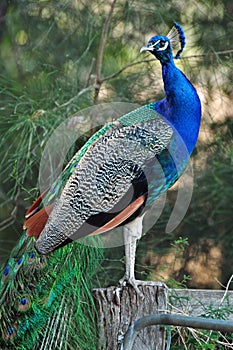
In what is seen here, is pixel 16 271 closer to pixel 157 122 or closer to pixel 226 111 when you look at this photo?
pixel 157 122

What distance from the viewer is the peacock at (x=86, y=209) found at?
1556 mm

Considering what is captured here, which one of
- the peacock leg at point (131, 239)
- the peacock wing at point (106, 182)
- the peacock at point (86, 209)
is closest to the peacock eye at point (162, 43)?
the peacock at point (86, 209)

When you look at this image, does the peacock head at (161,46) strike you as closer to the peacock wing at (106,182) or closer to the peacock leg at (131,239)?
the peacock wing at (106,182)

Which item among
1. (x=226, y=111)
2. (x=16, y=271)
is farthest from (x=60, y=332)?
(x=226, y=111)

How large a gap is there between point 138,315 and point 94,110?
3.70 ft

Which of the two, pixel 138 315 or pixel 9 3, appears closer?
pixel 138 315

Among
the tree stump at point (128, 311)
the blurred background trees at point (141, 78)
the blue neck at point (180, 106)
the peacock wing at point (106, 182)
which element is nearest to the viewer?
the tree stump at point (128, 311)

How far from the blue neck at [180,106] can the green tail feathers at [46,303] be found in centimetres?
37

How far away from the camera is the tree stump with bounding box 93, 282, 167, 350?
1369 mm

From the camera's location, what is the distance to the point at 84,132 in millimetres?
2332

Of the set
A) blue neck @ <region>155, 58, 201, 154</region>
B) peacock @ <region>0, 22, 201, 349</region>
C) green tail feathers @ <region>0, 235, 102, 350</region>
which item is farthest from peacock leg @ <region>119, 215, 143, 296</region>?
blue neck @ <region>155, 58, 201, 154</region>

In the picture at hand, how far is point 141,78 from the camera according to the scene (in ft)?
8.77

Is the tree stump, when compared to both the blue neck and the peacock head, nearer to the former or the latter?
the blue neck

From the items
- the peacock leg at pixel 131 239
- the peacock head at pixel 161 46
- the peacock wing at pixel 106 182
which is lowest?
the peacock leg at pixel 131 239
